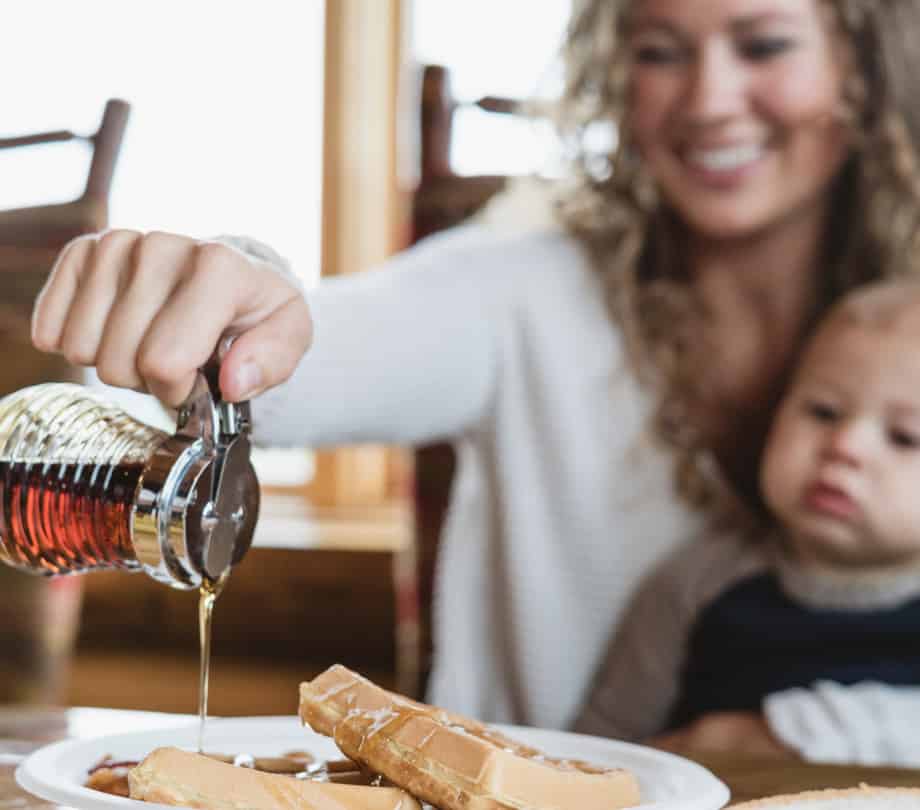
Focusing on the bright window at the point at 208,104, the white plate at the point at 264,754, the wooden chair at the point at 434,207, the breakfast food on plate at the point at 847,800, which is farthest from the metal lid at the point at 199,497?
the bright window at the point at 208,104

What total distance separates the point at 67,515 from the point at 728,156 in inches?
36.2

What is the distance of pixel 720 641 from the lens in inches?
52.2

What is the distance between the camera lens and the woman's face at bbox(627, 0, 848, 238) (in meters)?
1.39

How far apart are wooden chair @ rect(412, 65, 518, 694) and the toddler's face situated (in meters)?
0.46

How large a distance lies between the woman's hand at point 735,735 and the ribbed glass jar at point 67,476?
2.08ft

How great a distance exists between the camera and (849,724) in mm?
1144

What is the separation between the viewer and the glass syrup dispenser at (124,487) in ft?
2.13

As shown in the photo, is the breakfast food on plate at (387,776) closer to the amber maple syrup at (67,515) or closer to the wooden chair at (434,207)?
the amber maple syrup at (67,515)

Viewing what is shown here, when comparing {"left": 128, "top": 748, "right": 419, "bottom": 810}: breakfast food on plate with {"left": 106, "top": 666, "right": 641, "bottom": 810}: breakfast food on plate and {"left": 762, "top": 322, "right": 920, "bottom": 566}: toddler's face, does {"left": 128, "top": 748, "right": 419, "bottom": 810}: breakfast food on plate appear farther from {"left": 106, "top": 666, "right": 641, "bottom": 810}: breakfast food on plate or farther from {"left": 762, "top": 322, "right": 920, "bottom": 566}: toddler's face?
{"left": 762, "top": 322, "right": 920, "bottom": 566}: toddler's face

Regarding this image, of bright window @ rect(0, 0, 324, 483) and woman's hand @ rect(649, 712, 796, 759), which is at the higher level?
bright window @ rect(0, 0, 324, 483)

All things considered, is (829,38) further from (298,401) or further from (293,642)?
(293,642)

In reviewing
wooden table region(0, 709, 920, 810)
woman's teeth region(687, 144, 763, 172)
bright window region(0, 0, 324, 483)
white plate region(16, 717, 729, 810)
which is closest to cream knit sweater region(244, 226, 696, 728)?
woman's teeth region(687, 144, 763, 172)

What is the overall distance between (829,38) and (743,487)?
19.4 inches

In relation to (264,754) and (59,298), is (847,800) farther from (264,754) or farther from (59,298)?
(59,298)
